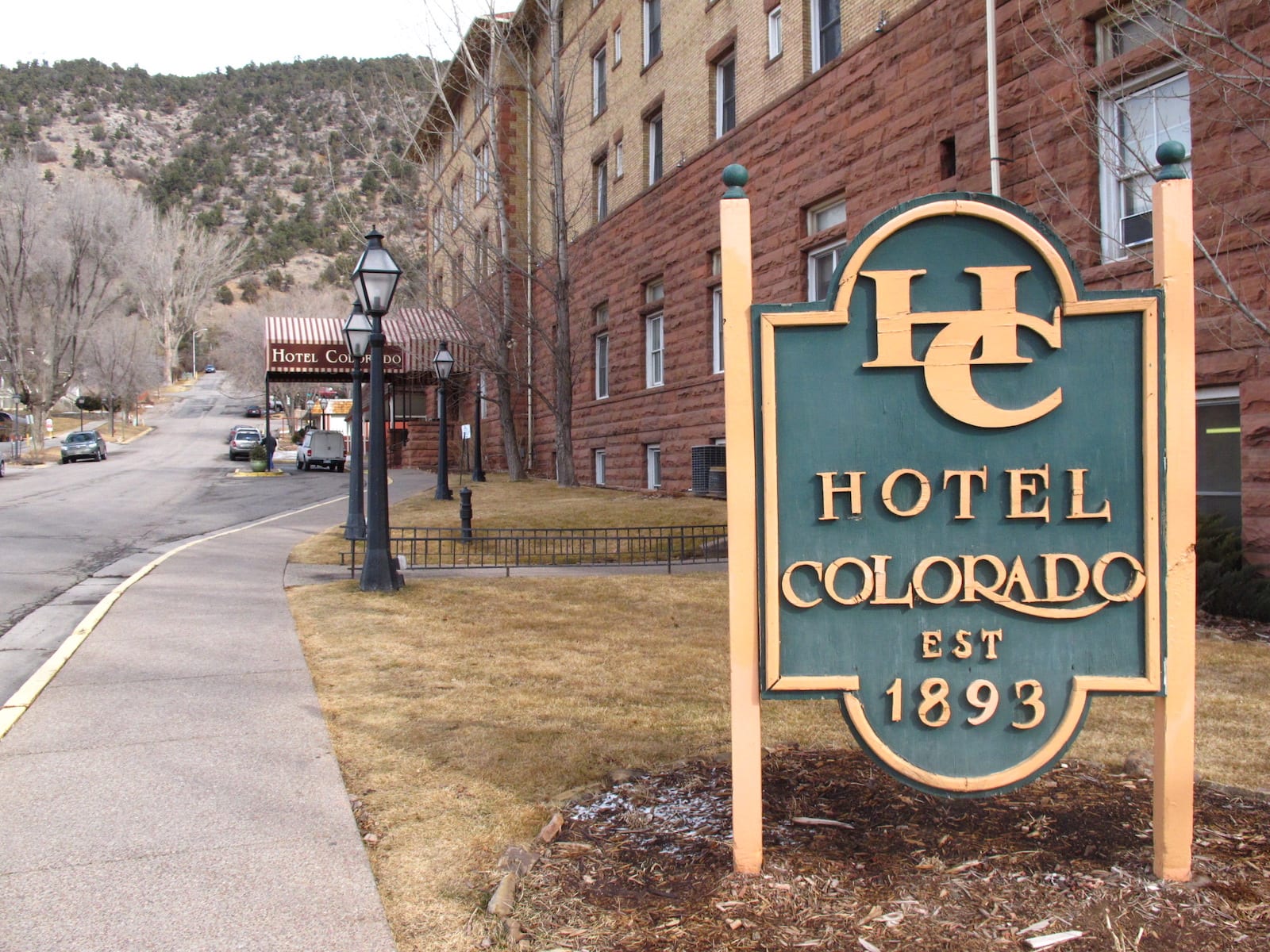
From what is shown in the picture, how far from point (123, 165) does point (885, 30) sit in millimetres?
167428

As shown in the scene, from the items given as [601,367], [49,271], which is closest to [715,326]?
[601,367]

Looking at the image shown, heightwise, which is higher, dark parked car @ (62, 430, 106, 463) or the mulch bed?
dark parked car @ (62, 430, 106, 463)

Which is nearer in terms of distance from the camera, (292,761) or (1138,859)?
(1138,859)

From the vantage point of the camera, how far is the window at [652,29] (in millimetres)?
24391

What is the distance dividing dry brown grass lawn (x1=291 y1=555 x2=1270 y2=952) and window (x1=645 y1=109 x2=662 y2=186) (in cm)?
1695

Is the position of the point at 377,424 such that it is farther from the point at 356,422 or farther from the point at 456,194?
the point at 456,194

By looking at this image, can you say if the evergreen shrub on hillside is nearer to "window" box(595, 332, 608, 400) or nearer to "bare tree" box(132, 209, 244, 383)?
"window" box(595, 332, 608, 400)

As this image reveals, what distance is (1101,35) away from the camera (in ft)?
37.2

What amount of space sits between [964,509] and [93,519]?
2017 cm

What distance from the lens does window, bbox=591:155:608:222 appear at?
91.1ft

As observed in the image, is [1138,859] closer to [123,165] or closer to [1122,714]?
[1122,714]

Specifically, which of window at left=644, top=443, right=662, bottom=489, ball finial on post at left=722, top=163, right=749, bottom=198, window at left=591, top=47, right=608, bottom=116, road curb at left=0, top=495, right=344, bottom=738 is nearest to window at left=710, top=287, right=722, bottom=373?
window at left=644, top=443, right=662, bottom=489

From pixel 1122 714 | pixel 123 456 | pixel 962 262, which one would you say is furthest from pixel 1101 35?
pixel 123 456

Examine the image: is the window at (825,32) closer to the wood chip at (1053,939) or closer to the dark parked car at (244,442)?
the wood chip at (1053,939)
